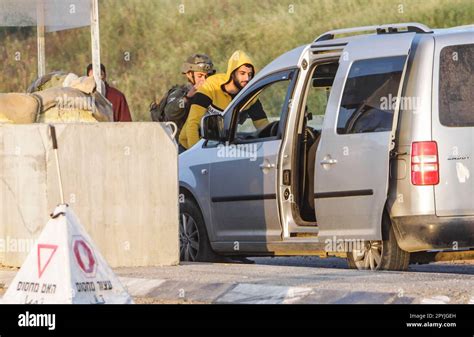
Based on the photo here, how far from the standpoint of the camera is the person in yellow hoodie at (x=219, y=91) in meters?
16.8

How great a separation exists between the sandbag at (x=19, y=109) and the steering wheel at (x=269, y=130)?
199 centimetres

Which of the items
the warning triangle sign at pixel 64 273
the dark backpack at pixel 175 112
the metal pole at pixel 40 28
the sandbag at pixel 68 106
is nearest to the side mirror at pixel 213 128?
the sandbag at pixel 68 106

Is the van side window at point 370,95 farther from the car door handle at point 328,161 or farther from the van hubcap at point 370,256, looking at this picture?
the van hubcap at point 370,256

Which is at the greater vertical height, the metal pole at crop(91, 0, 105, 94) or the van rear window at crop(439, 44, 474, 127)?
the metal pole at crop(91, 0, 105, 94)

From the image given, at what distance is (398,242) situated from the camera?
12.9 m

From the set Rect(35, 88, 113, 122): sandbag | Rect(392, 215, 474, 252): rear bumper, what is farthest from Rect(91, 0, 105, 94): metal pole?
Rect(392, 215, 474, 252): rear bumper

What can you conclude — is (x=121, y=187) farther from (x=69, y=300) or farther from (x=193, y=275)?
(x=69, y=300)

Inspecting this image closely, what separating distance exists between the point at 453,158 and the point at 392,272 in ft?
3.22

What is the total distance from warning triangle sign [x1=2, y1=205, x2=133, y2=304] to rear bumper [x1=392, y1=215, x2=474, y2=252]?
3830 mm

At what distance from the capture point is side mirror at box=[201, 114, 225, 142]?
14906 millimetres

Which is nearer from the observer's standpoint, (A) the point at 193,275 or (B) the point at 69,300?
(B) the point at 69,300

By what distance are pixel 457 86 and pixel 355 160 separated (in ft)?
3.35

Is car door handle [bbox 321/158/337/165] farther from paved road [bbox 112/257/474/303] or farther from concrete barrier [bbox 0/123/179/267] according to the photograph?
concrete barrier [bbox 0/123/179/267]
